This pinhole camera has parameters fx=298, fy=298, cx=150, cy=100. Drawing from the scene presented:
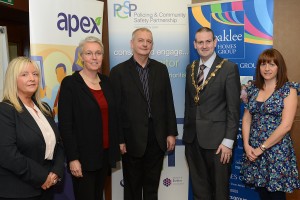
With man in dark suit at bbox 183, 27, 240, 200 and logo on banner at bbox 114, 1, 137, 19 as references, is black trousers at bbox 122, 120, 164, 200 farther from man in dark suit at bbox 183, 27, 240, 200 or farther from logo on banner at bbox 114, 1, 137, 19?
logo on banner at bbox 114, 1, 137, 19

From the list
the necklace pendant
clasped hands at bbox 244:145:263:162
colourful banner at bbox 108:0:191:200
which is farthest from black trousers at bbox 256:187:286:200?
colourful banner at bbox 108:0:191:200

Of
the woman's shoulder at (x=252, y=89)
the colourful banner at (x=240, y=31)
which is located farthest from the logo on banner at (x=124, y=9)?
the woman's shoulder at (x=252, y=89)

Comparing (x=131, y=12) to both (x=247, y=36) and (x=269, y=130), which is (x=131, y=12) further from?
(x=269, y=130)

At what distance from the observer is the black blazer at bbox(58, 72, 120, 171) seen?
212 cm

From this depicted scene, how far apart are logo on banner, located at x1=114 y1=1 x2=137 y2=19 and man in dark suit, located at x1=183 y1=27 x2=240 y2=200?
1050mm

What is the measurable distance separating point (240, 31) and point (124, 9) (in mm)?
1259

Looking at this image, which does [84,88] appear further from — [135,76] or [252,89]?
[252,89]

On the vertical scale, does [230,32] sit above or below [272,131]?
above

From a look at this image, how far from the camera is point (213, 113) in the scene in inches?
97.7

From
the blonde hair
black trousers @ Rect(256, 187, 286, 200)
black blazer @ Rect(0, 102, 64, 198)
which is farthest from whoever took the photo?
black trousers @ Rect(256, 187, 286, 200)

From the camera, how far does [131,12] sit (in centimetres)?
A: 328

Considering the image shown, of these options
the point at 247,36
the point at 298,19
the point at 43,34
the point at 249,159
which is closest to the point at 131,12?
the point at 43,34

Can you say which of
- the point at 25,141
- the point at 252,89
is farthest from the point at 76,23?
the point at 252,89

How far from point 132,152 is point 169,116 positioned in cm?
47
